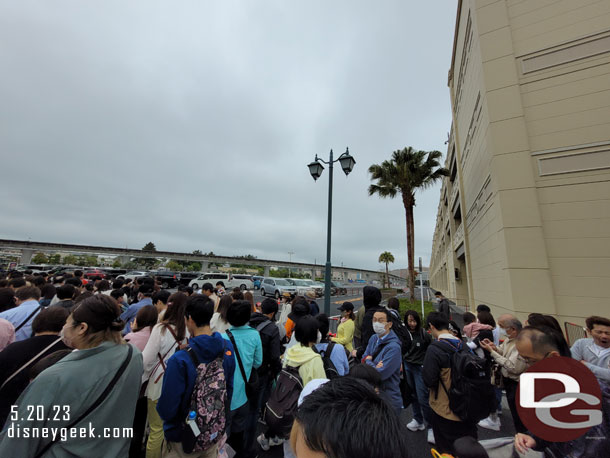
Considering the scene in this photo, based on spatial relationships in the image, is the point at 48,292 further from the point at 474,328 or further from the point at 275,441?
the point at 474,328

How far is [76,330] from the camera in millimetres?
1663

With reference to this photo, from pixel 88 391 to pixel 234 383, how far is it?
1.39 metres

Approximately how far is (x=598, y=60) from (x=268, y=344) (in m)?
12.1

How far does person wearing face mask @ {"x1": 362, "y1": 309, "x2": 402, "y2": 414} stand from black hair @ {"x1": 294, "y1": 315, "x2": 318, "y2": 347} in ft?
3.05

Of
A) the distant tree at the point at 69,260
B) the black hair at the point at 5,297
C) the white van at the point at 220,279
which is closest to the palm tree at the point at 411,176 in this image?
the black hair at the point at 5,297

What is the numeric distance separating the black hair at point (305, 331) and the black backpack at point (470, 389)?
1464 mm

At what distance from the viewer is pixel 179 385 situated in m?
1.88

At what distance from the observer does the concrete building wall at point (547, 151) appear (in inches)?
264

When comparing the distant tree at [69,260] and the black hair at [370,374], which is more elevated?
the distant tree at [69,260]

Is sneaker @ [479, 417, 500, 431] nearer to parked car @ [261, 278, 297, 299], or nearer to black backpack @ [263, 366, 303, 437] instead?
black backpack @ [263, 366, 303, 437]

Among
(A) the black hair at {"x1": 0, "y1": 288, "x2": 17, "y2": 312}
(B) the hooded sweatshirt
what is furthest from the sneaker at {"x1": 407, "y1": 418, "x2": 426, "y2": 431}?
(A) the black hair at {"x1": 0, "y1": 288, "x2": 17, "y2": 312}

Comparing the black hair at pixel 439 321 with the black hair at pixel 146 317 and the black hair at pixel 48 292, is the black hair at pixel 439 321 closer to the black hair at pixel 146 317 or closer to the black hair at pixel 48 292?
the black hair at pixel 146 317

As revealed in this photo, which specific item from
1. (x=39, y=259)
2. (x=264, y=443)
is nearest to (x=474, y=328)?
(x=264, y=443)

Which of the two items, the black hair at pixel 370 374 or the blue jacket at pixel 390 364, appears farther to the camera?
the blue jacket at pixel 390 364
